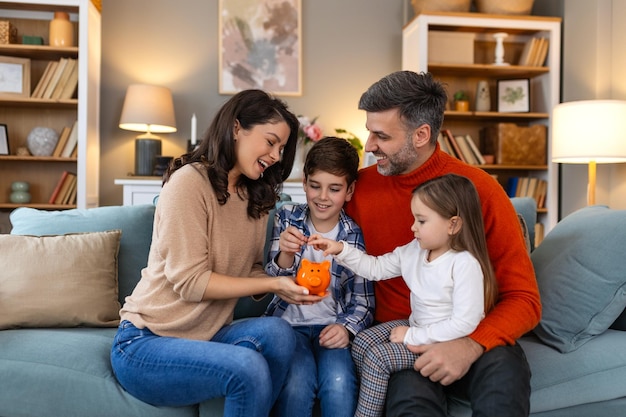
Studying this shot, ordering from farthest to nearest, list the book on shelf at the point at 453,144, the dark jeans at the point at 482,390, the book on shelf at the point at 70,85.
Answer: the book on shelf at the point at 453,144 → the book on shelf at the point at 70,85 → the dark jeans at the point at 482,390

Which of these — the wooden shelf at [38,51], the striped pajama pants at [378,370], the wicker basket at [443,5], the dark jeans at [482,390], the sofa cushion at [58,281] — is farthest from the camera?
the wicker basket at [443,5]

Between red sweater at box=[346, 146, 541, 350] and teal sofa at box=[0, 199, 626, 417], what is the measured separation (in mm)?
174

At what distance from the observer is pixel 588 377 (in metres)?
1.70

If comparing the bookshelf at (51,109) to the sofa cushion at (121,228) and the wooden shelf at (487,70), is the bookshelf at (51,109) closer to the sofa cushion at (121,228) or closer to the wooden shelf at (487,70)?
the sofa cushion at (121,228)

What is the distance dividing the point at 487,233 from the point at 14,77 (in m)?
3.52

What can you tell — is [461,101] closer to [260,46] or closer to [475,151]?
[475,151]

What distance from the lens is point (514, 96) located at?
4.55m

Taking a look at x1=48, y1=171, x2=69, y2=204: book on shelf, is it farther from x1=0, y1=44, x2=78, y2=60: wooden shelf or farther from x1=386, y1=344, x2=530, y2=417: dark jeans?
x1=386, y1=344, x2=530, y2=417: dark jeans

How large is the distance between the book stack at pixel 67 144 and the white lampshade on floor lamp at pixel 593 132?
308 centimetres

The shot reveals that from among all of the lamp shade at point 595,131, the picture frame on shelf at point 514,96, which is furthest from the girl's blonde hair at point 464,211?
the picture frame on shelf at point 514,96

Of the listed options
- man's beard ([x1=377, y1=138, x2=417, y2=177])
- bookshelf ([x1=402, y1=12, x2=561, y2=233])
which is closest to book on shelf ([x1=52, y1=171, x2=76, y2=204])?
bookshelf ([x1=402, y1=12, x2=561, y2=233])

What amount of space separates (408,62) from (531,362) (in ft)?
10.4

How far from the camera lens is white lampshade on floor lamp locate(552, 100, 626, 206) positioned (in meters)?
3.46

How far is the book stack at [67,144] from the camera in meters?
4.16
